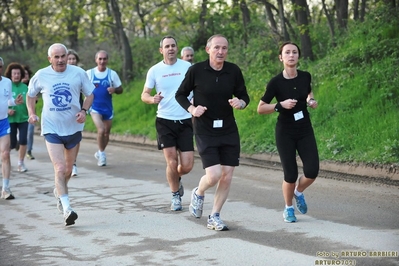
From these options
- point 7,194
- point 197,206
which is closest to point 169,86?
point 197,206

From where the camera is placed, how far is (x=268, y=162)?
14906 mm

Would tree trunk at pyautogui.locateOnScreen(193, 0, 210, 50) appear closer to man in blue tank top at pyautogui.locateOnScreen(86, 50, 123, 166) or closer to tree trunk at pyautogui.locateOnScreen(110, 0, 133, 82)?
tree trunk at pyautogui.locateOnScreen(110, 0, 133, 82)

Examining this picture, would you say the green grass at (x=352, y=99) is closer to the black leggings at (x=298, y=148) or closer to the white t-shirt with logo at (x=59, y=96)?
the black leggings at (x=298, y=148)

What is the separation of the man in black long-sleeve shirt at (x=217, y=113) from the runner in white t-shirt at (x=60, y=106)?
1.67 metres

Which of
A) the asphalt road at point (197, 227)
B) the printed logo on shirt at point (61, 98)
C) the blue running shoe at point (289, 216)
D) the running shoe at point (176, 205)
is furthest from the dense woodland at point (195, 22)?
the blue running shoe at point (289, 216)

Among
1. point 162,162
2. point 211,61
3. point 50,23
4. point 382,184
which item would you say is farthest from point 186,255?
point 50,23

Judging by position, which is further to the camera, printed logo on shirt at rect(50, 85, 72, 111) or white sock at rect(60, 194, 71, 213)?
printed logo on shirt at rect(50, 85, 72, 111)

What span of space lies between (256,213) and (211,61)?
6.78 ft

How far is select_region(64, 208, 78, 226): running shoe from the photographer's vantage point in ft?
30.9

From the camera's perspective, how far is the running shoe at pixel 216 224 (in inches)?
343

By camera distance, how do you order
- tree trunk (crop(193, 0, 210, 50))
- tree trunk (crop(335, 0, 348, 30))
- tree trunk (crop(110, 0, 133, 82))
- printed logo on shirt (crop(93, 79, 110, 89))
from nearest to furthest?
printed logo on shirt (crop(93, 79, 110, 89)) < tree trunk (crop(335, 0, 348, 30)) < tree trunk (crop(193, 0, 210, 50)) < tree trunk (crop(110, 0, 133, 82))

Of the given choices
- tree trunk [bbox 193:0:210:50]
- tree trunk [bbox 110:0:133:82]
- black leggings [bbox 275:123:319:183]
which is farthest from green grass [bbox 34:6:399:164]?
tree trunk [bbox 110:0:133:82]

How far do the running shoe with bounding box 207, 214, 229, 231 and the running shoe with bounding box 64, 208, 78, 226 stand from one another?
1632 millimetres

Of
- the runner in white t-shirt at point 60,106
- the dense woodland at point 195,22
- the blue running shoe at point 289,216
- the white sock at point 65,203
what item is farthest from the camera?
the dense woodland at point 195,22
